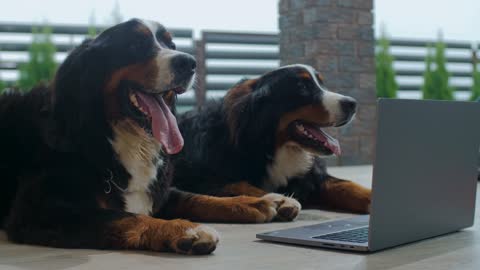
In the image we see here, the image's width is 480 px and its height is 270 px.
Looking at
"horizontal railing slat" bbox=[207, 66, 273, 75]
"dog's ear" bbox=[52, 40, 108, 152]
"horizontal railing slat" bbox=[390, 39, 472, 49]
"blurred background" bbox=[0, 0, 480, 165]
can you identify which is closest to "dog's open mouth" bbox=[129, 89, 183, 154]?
"dog's ear" bbox=[52, 40, 108, 152]

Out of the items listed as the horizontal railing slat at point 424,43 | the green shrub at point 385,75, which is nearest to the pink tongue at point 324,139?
the green shrub at point 385,75

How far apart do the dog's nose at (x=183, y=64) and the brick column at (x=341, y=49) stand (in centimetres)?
439

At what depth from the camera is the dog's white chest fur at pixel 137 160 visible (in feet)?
6.91

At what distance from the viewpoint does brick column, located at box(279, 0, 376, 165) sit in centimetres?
650

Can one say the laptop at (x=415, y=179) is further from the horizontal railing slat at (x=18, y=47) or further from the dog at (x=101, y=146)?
the horizontal railing slat at (x=18, y=47)

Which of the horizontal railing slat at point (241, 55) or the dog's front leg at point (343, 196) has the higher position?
the horizontal railing slat at point (241, 55)

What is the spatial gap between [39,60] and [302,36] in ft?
9.16

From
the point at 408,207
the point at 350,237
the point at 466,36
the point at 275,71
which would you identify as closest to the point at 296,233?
the point at 350,237

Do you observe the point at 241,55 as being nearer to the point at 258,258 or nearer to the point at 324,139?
the point at 324,139

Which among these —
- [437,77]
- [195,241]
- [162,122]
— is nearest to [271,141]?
[162,122]

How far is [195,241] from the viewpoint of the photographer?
1786 mm

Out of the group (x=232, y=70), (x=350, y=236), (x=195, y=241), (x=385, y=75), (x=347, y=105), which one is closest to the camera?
(x=195, y=241)

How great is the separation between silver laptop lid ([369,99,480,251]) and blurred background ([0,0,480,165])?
3.64m

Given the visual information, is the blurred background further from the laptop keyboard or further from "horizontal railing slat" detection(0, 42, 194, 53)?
the laptop keyboard
